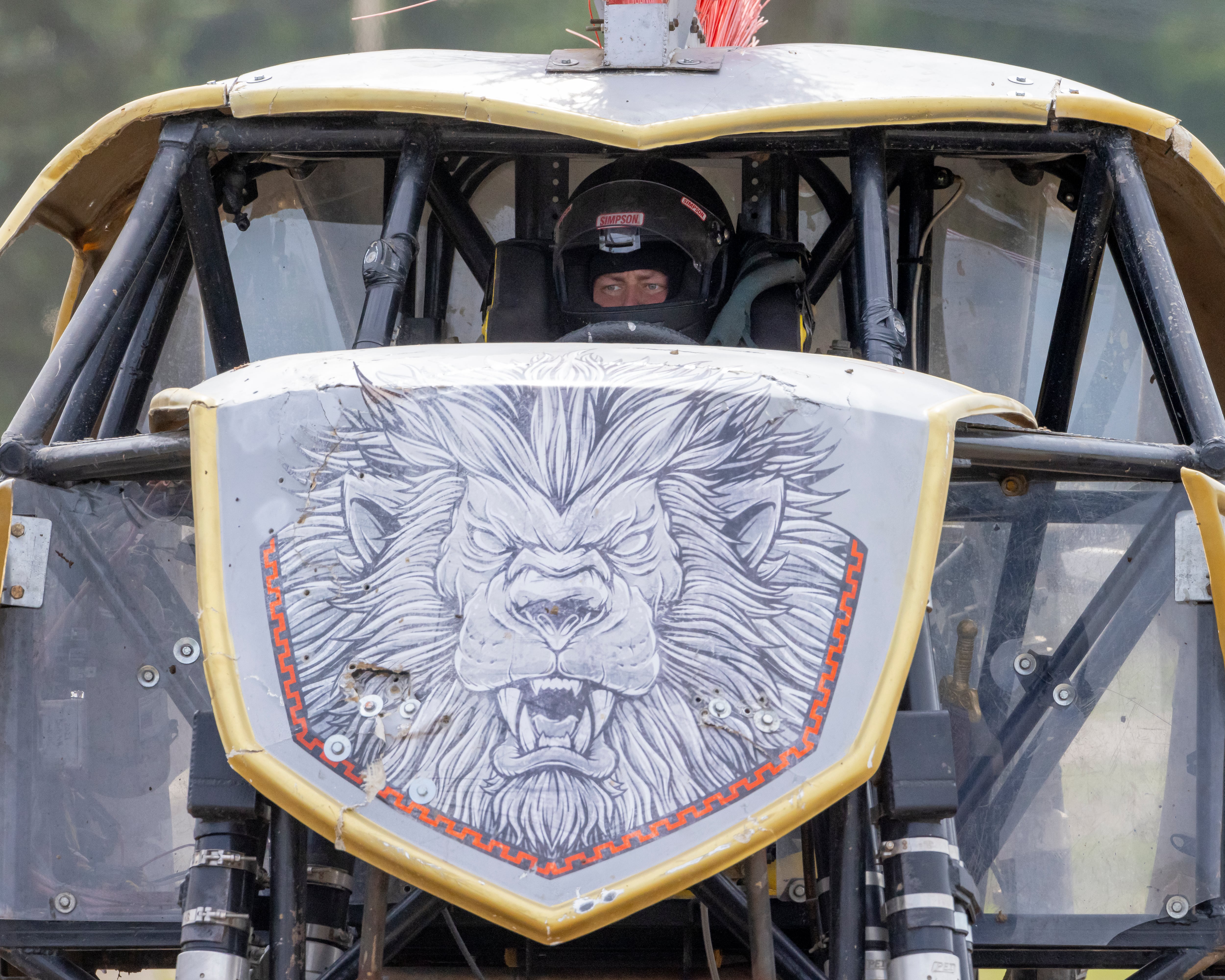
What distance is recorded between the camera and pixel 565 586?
1.76 metres

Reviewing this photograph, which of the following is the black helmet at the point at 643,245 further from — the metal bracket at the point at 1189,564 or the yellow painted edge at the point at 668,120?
the metal bracket at the point at 1189,564

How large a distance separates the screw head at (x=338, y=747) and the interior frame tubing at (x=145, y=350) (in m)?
1.63

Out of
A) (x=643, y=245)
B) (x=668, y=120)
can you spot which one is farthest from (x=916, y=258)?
(x=668, y=120)

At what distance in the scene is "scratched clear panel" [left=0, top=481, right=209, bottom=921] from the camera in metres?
2.14

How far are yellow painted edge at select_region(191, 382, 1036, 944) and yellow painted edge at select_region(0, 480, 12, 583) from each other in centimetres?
51

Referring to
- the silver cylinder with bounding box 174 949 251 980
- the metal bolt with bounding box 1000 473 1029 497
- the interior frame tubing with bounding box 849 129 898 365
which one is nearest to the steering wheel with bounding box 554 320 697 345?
the interior frame tubing with bounding box 849 129 898 365

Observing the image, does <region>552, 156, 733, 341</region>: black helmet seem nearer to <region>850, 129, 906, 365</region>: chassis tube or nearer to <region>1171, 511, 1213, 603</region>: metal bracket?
<region>850, 129, 906, 365</region>: chassis tube

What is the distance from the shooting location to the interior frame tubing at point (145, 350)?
3100mm

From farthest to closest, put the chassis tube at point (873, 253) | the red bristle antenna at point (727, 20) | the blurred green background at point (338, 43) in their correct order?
the blurred green background at point (338, 43), the red bristle antenna at point (727, 20), the chassis tube at point (873, 253)

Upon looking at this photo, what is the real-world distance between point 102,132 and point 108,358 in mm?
557

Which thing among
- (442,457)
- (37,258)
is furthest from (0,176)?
(442,457)

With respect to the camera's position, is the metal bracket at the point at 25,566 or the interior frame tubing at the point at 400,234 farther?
the interior frame tubing at the point at 400,234

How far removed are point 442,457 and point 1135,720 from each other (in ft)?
3.82

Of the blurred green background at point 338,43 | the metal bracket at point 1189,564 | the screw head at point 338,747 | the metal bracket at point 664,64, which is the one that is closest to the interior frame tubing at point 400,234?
the metal bracket at point 664,64
